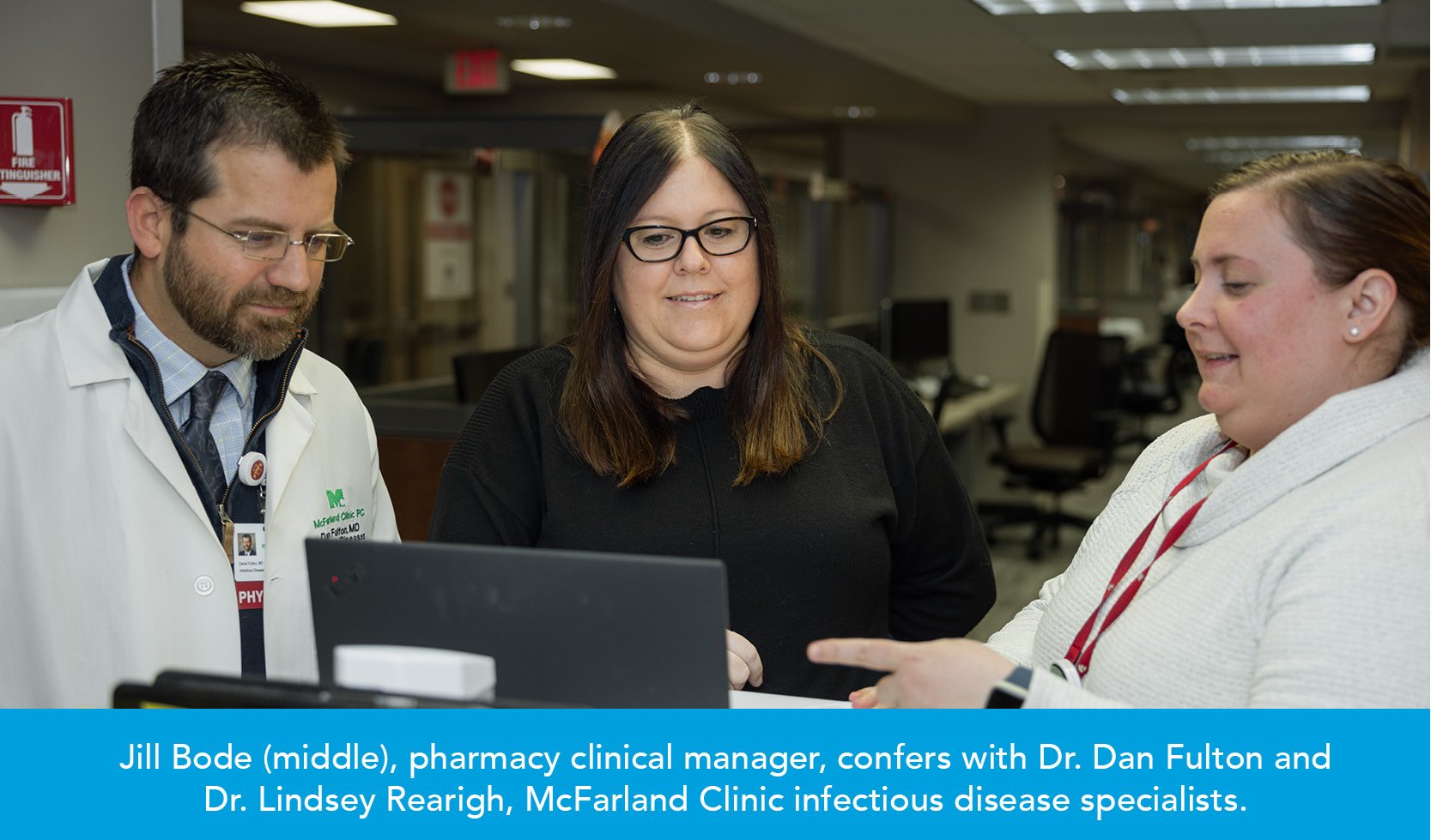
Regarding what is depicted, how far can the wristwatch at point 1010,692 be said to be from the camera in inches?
45.8

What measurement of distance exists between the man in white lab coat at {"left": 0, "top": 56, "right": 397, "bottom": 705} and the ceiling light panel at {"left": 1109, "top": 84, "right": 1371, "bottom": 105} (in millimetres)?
7301

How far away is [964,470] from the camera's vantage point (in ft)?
25.1

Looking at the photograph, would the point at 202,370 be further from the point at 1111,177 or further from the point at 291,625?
the point at 1111,177

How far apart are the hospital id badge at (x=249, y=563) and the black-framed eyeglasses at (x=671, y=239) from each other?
2.15 feet

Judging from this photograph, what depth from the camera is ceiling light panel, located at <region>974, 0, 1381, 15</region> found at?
5.16m

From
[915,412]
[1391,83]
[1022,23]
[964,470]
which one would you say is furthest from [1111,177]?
[915,412]

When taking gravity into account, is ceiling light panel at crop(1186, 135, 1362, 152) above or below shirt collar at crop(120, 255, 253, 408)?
above

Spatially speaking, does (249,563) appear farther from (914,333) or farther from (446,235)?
(446,235)

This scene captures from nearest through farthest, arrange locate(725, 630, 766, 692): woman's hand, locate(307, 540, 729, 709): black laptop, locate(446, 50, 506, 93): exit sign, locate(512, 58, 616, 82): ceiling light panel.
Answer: locate(307, 540, 729, 709): black laptop → locate(725, 630, 766, 692): woman's hand → locate(446, 50, 506, 93): exit sign → locate(512, 58, 616, 82): ceiling light panel

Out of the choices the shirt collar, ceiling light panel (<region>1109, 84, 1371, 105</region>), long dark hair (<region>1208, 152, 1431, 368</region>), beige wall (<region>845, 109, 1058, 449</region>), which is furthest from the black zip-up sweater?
beige wall (<region>845, 109, 1058, 449</region>)

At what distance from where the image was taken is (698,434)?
184 cm

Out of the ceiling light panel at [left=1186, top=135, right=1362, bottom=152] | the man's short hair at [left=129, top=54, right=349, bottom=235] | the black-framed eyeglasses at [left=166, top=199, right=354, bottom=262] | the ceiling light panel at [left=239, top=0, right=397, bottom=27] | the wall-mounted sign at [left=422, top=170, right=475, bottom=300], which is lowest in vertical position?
the black-framed eyeglasses at [left=166, top=199, right=354, bottom=262]

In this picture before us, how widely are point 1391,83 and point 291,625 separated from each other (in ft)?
25.6

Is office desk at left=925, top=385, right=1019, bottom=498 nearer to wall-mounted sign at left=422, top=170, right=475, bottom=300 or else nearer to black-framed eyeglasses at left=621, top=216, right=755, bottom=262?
wall-mounted sign at left=422, top=170, right=475, bottom=300
